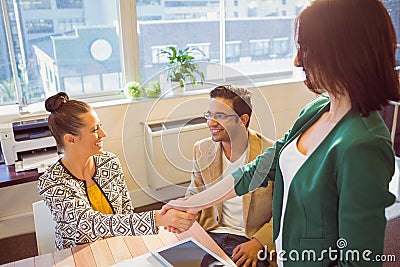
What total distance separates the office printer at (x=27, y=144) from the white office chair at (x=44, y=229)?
0.57 metres

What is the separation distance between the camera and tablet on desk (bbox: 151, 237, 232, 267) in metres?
1.04

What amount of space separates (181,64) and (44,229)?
1371mm

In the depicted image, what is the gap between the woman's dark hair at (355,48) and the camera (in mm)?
674

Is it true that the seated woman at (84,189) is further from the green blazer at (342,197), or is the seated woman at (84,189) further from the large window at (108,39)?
the large window at (108,39)

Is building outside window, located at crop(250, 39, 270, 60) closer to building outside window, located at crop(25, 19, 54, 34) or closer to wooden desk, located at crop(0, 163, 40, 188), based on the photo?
building outside window, located at crop(25, 19, 54, 34)

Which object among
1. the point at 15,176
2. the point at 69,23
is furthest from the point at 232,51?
the point at 15,176

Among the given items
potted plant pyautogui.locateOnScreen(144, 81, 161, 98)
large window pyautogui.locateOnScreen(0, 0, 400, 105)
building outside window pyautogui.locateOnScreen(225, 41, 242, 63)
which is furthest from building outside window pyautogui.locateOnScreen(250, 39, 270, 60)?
potted plant pyautogui.locateOnScreen(144, 81, 161, 98)

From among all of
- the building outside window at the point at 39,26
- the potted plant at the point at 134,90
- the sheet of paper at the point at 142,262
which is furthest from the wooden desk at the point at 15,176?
the sheet of paper at the point at 142,262

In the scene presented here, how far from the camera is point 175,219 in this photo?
1219 mm

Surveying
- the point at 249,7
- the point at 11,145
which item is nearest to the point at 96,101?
the point at 11,145

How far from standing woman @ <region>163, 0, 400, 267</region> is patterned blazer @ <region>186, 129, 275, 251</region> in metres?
0.54

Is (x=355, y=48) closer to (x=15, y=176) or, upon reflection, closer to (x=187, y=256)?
(x=187, y=256)

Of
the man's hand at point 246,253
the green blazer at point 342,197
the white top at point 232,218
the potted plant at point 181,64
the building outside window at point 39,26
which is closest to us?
the green blazer at point 342,197

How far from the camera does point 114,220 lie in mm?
1234
